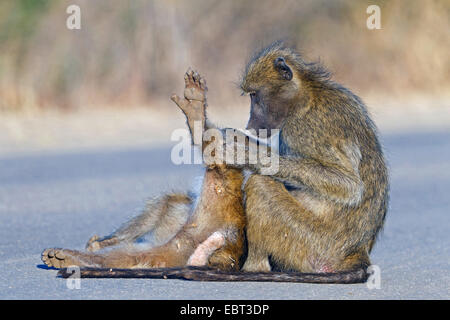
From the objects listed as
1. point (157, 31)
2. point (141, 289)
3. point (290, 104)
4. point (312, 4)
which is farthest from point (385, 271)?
point (312, 4)

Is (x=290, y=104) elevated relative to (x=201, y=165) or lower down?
elevated

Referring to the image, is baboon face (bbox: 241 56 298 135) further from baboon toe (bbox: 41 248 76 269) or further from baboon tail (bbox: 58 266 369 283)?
baboon toe (bbox: 41 248 76 269)

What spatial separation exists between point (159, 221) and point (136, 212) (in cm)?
20

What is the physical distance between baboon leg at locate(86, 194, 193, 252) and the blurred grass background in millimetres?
9225

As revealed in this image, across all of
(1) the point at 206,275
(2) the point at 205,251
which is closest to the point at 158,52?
(2) the point at 205,251

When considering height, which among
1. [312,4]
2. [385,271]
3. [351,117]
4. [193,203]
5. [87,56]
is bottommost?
[385,271]

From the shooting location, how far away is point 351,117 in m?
5.95

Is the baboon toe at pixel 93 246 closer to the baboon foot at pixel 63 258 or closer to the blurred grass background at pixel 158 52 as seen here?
the baboon foot at pixel 63 258

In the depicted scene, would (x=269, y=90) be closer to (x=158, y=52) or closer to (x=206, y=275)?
(x=206, y=275)

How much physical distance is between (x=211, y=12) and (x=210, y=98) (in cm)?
259

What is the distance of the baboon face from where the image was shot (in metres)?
6.21

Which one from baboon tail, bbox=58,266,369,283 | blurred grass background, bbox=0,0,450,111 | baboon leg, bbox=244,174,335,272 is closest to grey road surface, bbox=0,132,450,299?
baboon tail, bbox=58,266,369,283

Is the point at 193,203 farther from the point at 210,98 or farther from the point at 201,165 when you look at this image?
the point at 210,98

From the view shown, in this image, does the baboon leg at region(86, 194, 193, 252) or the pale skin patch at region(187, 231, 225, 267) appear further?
the baboon leg at region(86, 194, 193, 252)
